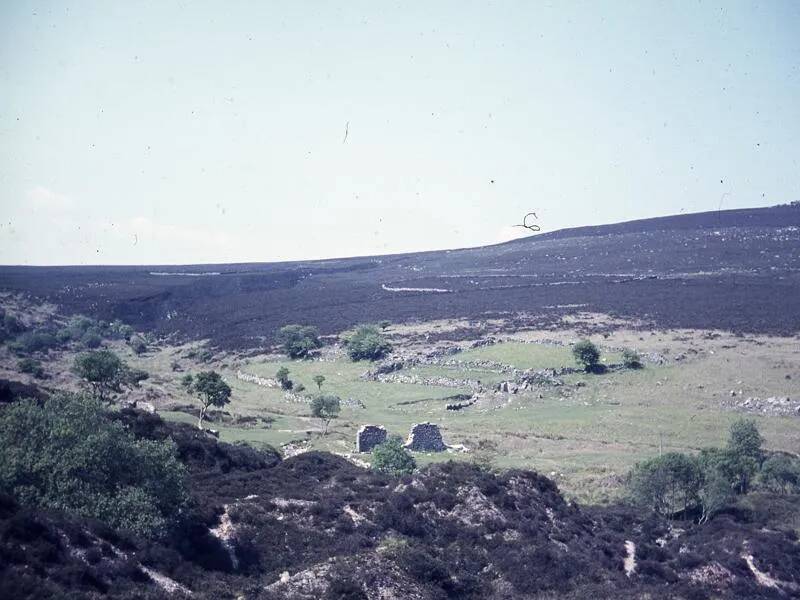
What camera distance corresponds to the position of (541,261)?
154 meters

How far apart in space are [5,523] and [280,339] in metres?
75.6

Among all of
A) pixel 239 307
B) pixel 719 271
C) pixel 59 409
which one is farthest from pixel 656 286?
pixel 59 409

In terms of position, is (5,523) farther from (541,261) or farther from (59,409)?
(541,261)

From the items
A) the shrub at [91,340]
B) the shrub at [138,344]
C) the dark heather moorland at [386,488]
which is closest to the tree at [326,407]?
the dark heather moorland at [386,488]

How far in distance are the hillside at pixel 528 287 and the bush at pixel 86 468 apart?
67697 millimetres

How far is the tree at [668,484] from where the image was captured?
105ft

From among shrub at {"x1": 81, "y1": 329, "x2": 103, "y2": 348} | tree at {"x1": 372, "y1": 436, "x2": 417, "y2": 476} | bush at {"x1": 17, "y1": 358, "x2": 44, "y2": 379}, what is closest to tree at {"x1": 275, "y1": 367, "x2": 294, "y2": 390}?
bush at {"x1": 17, "y1": 358, "x2": 44, "y2": 379}

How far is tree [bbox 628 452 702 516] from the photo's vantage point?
31875 millimetres

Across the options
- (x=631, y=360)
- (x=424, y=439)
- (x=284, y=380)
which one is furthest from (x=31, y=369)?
(x=631, y=360)

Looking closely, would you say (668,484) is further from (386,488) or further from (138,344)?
(138,344)

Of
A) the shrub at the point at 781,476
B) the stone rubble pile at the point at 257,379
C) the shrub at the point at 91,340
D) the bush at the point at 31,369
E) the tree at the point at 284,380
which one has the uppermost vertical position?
the bush at the point at 31,369

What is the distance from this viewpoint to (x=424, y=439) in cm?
4191

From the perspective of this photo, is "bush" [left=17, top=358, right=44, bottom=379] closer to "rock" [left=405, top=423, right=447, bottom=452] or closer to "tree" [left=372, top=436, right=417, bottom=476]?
"rock" [left=405, top=423, right=447, bottom=452]

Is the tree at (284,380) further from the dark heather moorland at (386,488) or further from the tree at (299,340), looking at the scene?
the tree at (299,340)
